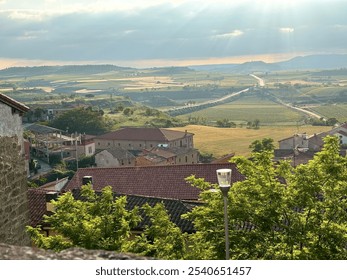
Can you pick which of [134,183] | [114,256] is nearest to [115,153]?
[134,183]

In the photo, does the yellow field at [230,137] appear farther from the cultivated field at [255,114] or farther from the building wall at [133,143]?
the cultivated field at [255,114]

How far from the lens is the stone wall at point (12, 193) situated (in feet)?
35.1

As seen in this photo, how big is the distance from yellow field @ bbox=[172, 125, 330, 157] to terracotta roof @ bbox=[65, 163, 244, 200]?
52873 millimetres

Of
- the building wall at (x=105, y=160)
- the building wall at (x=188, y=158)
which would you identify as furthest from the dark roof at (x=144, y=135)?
the building wall at (x=105, y=160)

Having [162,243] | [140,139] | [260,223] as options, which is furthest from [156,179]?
[140,139]

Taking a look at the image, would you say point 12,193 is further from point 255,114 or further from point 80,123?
point 255,114

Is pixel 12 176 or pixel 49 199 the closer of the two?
pixel 12 176

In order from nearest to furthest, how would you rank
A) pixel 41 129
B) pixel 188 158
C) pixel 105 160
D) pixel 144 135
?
pixel 105 160 < pixel 188 158 < pixel 144 135 < pixel 41 129

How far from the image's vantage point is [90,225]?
1151cm

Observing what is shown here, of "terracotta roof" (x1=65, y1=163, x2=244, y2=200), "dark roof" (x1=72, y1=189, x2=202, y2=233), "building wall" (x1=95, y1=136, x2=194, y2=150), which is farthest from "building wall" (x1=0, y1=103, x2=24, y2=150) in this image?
"building wall" (x1=95, y1=136, x2=194, y2=150)

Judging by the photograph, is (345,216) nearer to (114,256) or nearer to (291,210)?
(291,210)

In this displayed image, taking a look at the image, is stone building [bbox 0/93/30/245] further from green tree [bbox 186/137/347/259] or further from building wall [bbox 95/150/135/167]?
building wall [bbox 95/150/135/167]

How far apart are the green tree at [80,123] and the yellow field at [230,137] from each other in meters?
18.9

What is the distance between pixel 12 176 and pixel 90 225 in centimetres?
179
